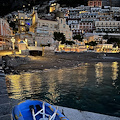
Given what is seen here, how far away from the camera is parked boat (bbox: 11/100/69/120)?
366 centimetres

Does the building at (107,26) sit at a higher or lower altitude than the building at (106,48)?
higher

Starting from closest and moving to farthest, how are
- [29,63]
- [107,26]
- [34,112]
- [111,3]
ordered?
[34,112] < [29,63] < [107,26] < [111,3]

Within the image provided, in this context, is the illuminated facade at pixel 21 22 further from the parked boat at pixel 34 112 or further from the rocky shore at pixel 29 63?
the parked boat at pixel 34 112

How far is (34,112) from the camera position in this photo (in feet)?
13.6

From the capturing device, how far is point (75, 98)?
30.1ft

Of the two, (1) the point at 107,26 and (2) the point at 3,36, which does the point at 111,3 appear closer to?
(1) the point at 107,26

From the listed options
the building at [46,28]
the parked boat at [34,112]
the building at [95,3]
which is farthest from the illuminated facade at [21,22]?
the building at [95,3]

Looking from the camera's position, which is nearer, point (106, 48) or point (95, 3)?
point (106, 48)

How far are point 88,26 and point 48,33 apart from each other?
4337 cm

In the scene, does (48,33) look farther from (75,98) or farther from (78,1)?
(78,1)

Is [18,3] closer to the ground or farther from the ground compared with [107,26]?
farther from the ground

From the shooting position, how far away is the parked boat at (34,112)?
3.66 m

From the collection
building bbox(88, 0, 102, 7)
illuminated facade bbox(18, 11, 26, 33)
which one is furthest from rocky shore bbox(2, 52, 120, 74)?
building bbox(88, 0, 102, 7)

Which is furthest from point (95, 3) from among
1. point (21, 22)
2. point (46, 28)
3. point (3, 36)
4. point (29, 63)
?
point (29, 63)
